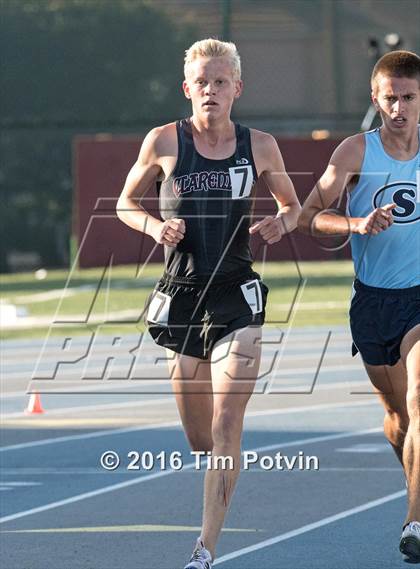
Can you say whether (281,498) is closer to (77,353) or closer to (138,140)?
(77,353)

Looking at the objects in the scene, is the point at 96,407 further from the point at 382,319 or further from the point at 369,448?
the point at 382,319

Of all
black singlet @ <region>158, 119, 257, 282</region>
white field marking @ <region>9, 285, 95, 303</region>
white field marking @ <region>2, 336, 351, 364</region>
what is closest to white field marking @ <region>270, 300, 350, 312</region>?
white field marking @ <region>2, 336, 351, 364</region>

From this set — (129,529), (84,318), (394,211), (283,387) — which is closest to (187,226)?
(394,211)

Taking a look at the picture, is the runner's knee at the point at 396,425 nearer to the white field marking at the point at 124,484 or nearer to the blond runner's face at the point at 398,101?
the blond runner's face at the point at 398,101

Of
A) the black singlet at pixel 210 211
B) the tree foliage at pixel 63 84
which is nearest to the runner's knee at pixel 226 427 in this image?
the black singlet at pixel 210 211

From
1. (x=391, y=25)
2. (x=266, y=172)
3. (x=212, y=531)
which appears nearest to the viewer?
(x=212, y=531)

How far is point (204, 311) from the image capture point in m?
7.11

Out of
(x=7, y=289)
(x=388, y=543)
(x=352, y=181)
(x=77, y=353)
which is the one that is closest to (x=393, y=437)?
(x=388, y=543)

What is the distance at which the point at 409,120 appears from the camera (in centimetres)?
729

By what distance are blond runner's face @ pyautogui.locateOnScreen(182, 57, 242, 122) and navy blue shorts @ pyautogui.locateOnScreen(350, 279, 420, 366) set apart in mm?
1074

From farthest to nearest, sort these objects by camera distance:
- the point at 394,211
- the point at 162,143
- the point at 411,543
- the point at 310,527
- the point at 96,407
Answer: the point at 96,407 → the point at 310,527 → the point at 394,211 → the point at 162,143 → the point at 411,543

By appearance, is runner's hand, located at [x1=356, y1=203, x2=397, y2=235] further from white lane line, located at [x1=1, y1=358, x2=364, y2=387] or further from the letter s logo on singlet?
white lane line, located at [x1=1, y1=358, x2=364, y2=387]

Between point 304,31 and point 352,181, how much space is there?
79.4 ft

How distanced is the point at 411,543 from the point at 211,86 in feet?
6.91
